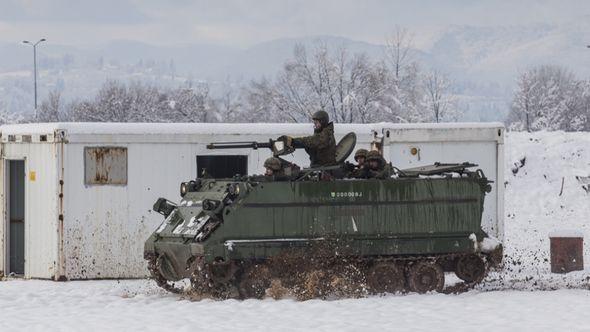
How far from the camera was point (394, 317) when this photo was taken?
16156 mm

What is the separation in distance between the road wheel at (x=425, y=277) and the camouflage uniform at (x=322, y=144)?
2.05 metres

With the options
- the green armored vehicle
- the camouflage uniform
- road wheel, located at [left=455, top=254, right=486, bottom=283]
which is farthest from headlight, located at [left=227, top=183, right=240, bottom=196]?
road wheel, located at [left=455, top=254, right=486, bottom=283]

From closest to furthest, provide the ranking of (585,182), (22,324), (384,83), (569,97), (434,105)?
(22,324), (585,182), (384,83), (434,105), (569,97)

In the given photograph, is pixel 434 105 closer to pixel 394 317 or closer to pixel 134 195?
pixel 134 195

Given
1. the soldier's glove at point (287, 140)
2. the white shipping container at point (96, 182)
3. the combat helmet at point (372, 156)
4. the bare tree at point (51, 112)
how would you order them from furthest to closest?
the bare tree at point (51, 112), the white shipping container at point (96, 182), the combat helmet at point (372, 156), the soldier's glove at point (287, 140)

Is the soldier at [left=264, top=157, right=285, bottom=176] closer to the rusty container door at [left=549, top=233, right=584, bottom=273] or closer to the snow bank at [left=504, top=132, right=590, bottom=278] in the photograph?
the rusty container door at [left=549, top=233, right=584, bottom=273]

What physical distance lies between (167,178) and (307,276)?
4.91 m

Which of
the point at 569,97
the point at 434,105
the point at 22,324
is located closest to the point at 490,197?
the point at 22,324

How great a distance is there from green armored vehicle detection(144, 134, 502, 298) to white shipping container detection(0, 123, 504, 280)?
2808 millimetres

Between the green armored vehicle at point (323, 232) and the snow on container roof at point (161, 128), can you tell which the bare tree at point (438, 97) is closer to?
the snow on container roof at point (161, 128)

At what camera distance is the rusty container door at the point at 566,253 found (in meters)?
22.9

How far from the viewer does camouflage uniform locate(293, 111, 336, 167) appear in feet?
63.9

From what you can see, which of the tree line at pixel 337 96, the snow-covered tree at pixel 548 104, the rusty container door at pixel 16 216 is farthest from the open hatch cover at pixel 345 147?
the snow-covered tree at pixel 548 104

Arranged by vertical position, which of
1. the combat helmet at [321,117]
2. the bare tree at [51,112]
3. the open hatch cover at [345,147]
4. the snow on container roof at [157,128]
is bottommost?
the open hatch cover at [345,147]
